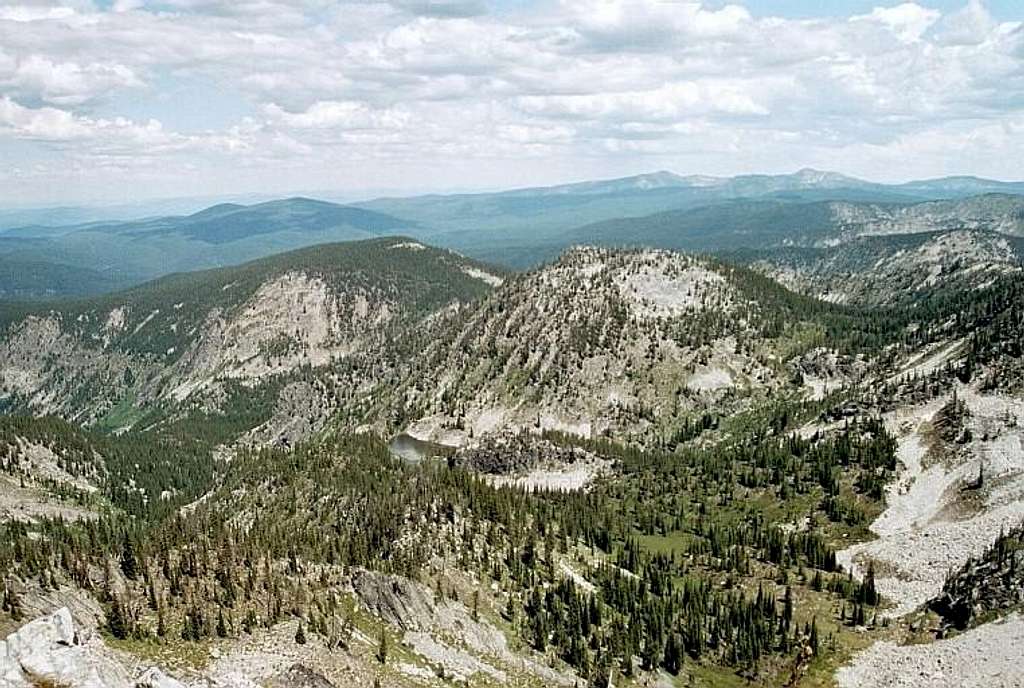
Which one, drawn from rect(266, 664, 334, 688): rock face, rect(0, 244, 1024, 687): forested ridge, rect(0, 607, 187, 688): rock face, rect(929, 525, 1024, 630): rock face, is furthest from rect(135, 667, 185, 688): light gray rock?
rect(929, 525, 1024, 630): rock face

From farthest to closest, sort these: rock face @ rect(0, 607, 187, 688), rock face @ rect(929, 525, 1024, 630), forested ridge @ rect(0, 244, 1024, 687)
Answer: rock face @ rect(929, 525, 1024, 630)
forested ridge @ rect(0, 244, 1024, 687)
rock face @ rect(0, 607, 187, 688)

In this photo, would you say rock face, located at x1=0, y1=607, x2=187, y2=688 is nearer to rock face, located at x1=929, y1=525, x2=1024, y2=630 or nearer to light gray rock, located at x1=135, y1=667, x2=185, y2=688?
light gray rock, located at x1=135, y1=667, x2=185, y2=688

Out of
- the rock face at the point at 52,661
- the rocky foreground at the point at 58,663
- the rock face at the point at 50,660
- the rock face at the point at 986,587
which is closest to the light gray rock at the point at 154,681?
the rocky foreground at the point at 58,663

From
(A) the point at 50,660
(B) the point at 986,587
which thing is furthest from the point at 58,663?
(B) the point at 986,587

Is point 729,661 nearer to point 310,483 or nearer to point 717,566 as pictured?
point 717,566

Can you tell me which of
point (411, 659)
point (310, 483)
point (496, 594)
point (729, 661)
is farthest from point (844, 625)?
point (310, 483)

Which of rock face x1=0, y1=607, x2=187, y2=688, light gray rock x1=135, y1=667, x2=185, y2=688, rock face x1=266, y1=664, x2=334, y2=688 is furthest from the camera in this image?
rock face x1=266, y1=664, x2=334, y2=688

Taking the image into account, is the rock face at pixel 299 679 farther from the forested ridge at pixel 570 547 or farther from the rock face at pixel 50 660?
the rock face at pixel 50 660

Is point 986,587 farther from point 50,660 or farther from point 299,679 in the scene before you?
point 50,660

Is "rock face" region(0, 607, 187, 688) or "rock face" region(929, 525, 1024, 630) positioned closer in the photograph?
"rock face" region(0, 607, 187, 688)
